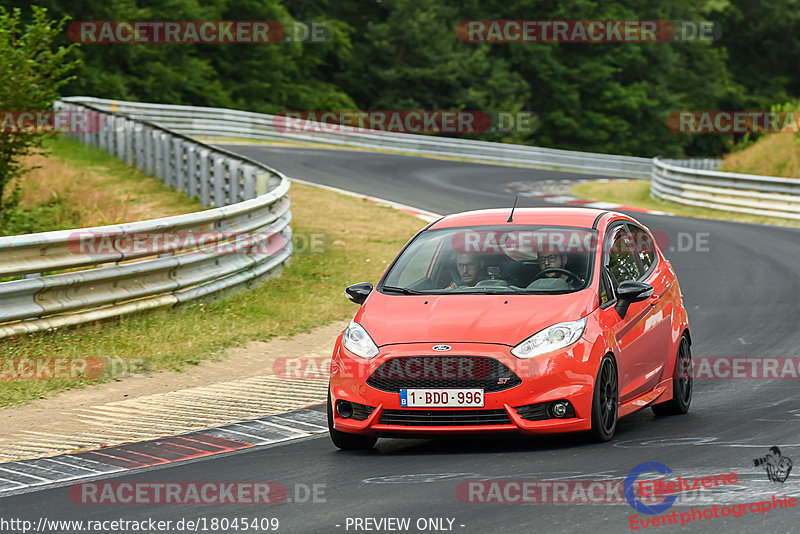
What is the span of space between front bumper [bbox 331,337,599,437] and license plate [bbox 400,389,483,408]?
0.11 ft

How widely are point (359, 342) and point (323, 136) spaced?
119ft

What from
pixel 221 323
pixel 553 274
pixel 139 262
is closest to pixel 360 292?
pixel 553 274

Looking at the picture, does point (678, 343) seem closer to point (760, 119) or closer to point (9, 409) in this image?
point (9, 409)

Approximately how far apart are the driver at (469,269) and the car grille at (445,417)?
1.23m

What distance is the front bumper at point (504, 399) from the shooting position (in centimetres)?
739

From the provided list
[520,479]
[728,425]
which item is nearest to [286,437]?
[520,479]

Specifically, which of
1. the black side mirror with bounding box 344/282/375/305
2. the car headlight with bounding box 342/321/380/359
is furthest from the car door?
the black side mirror with bounding box 344/282/375/305

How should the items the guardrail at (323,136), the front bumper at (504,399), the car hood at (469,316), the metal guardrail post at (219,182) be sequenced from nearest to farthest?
the front bumper at (504,399) → the car hood at (469,316) → the metal guardrail post at (219,182) → the guardrail at (323,136)

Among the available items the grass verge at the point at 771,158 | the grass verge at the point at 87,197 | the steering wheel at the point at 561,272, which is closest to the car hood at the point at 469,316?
the steering wheel at the point at 561,272

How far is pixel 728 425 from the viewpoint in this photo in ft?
27.5

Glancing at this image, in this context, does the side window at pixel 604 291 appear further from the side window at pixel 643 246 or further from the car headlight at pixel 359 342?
the car headlight at pixel 359 342

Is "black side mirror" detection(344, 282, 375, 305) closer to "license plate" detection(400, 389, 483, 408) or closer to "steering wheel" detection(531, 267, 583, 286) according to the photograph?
"steering wheel" detection(531, 267, 583, 286)

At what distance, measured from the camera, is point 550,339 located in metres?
7.55

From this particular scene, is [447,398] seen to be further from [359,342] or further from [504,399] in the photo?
[359,342]
